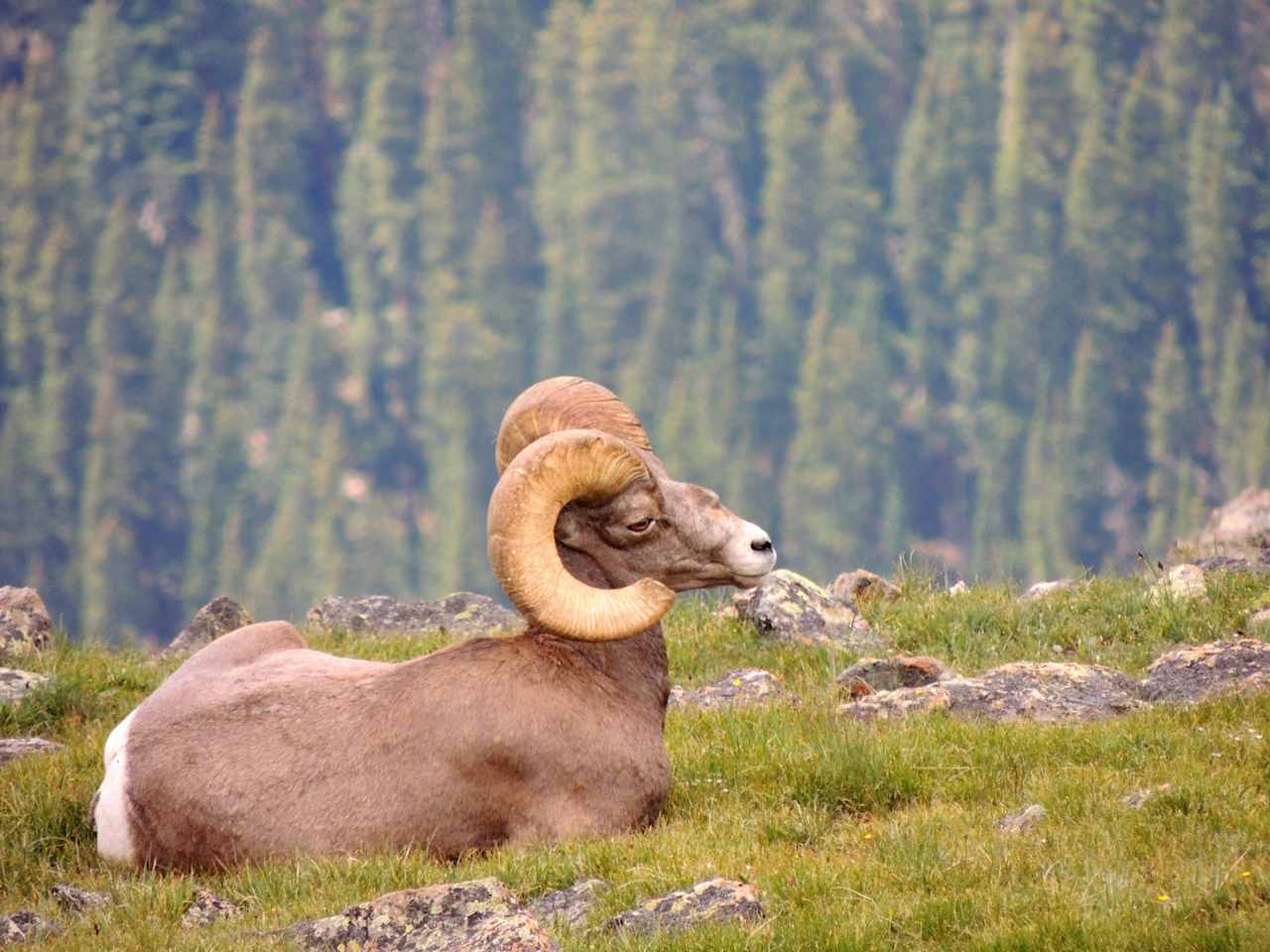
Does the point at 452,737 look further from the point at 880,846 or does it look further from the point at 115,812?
the point at 880,846

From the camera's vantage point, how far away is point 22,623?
14.6 meters

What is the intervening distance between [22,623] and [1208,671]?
8.95 metres

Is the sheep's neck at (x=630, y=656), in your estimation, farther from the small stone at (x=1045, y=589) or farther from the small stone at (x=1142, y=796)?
the small stone at (x=1045, y=589)

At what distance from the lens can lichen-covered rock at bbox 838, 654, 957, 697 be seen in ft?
38.4

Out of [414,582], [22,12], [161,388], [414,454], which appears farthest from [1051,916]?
[22,12]

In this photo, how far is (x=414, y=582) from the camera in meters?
149

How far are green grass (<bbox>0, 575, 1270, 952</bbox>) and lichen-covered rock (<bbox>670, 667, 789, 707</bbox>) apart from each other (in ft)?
0.77

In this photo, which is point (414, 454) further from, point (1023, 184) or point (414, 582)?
point (1023, 184)

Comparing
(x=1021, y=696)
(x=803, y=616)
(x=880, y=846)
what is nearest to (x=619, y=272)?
(x=803, y=616)

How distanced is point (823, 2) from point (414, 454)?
5731 cm

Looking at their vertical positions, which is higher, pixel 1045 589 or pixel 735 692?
pixel 1045 589

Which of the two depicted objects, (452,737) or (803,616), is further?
(803,616)

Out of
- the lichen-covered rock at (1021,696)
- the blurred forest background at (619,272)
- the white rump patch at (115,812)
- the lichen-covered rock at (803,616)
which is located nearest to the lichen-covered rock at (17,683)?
the white rump patch at (115,812)

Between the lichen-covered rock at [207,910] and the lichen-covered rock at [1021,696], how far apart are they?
159 inches
